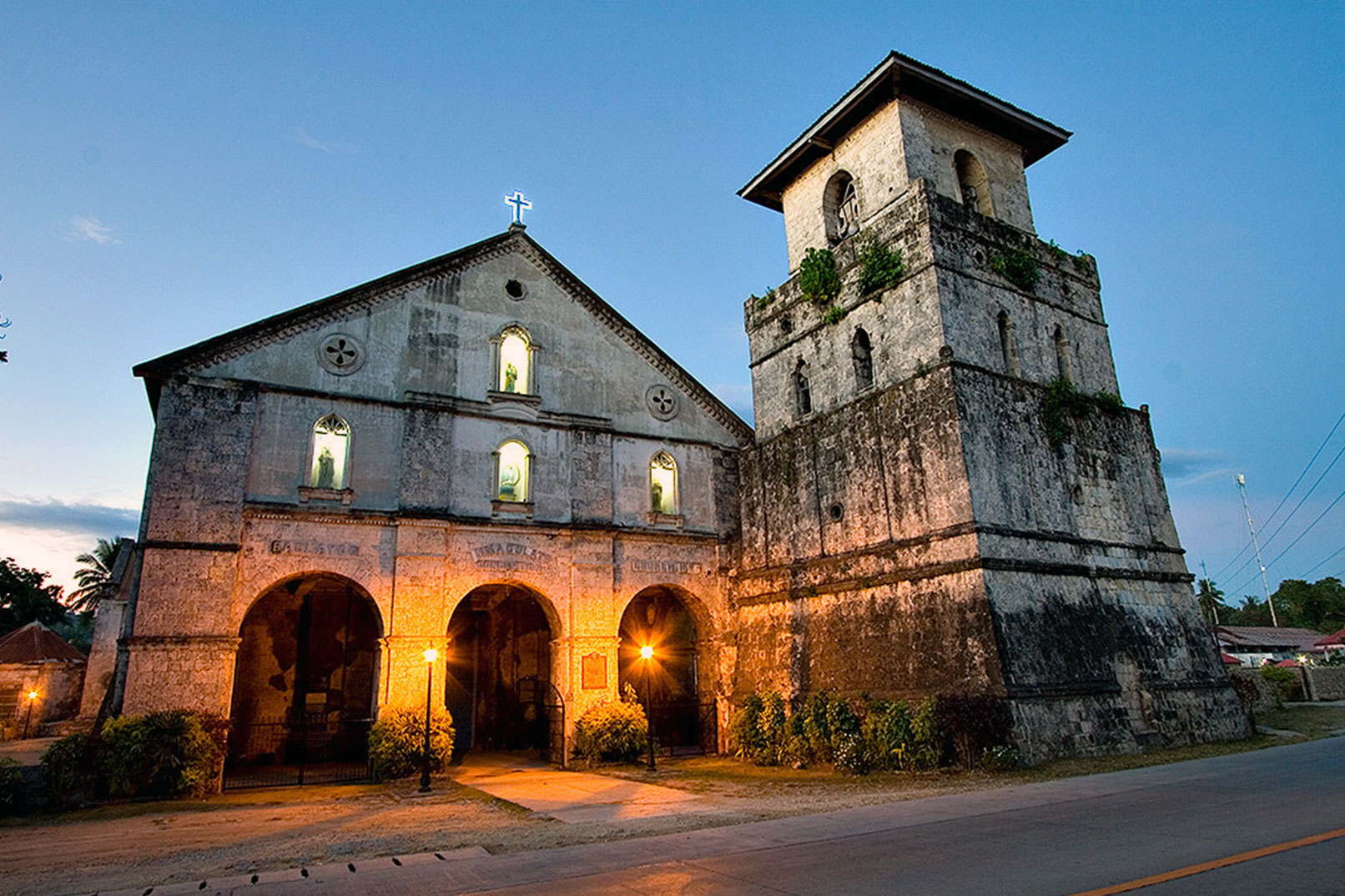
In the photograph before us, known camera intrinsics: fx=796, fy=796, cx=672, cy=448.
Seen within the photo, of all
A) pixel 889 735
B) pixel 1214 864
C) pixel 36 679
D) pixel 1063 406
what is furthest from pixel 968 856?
pixel 36 679

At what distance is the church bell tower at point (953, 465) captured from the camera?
16.4 meters

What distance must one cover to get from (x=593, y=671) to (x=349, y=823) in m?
8.19

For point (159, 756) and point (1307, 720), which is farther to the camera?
point (1307, 720)

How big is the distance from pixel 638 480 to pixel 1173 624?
533 inches

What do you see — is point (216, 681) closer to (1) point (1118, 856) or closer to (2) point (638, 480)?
(2) point (638, 480)

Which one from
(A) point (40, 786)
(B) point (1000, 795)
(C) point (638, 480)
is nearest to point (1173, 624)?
(B) point (1000, 795)

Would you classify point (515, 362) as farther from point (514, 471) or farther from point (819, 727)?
point (819, 727)

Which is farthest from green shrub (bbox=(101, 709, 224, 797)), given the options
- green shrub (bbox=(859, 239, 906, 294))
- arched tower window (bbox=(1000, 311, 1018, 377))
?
arched tower window (bbox=(1000, 311, 1018, 377))

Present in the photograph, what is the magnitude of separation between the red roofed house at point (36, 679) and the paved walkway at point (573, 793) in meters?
26.1

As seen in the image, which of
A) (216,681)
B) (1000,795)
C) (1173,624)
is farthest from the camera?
(1173,624)

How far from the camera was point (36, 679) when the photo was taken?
113ft

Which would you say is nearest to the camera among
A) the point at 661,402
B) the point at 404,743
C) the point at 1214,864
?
the point at 1214,864

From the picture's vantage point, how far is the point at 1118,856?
23.7 feet

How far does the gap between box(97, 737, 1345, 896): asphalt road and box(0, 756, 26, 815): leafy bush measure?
28.9 feet
